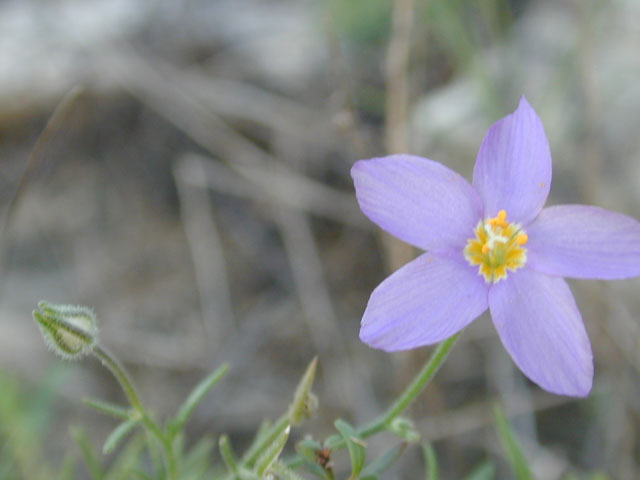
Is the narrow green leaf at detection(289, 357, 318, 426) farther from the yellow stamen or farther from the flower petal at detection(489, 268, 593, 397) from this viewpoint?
the yellow stamen

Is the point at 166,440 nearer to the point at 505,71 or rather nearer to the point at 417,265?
the point at 417,265

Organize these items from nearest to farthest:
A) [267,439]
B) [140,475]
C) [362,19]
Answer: [267,439] < [140,475] < [362,19]

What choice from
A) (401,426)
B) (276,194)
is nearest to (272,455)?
(401,426)

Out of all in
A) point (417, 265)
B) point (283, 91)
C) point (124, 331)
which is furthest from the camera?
point (283, 91)

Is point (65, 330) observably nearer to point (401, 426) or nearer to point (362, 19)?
point (401, 426)

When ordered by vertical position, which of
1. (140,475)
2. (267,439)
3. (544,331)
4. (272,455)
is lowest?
(140,475)

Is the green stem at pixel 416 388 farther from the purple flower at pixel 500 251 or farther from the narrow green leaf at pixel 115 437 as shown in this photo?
the narrow green leaf at pixel 115 437

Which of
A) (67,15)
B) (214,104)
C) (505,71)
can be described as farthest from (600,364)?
(67,15)
